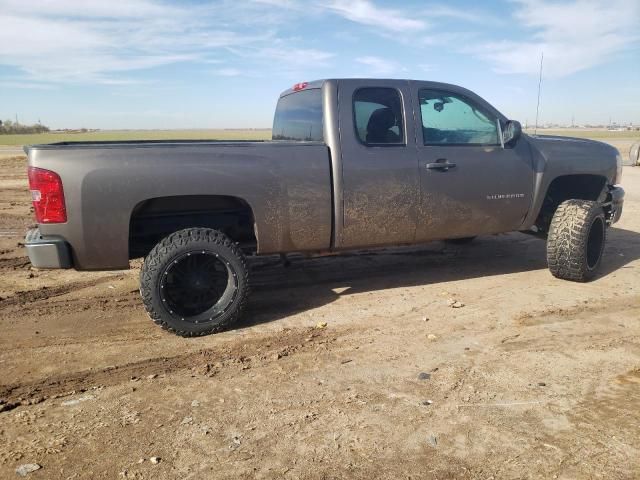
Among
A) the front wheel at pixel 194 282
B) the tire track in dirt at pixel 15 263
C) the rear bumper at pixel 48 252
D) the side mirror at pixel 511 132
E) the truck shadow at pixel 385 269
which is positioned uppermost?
the side mirror at pixel 511 132

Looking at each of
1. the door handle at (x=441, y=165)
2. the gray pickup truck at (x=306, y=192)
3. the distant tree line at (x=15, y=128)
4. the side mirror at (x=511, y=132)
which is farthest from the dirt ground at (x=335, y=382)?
the distant tree line at (x=15, y=128)

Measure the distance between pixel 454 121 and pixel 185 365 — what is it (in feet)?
11.1

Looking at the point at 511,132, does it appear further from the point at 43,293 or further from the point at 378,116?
the point at 43,293

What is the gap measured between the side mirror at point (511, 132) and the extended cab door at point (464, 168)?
67 mm

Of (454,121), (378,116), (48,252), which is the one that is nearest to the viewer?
(48,252)

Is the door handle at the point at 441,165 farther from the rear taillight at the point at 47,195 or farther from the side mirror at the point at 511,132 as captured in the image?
the rear taillight at the point at 47,195

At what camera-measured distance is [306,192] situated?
14.3 feet

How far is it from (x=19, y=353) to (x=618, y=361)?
4.24m

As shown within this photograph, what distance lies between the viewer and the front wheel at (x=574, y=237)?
17.5ft

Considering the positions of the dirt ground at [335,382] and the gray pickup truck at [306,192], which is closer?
the dirt ground at [335,382]

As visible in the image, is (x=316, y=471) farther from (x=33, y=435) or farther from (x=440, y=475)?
(x=33, y=435)

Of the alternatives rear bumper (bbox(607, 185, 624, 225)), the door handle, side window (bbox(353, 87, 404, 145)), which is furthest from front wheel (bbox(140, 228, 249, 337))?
rear bumper (bbox(607, 185, 624, 225))

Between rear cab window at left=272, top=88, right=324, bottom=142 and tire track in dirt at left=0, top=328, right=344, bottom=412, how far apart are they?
1.77 meters

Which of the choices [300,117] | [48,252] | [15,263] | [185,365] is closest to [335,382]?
[185,365]
